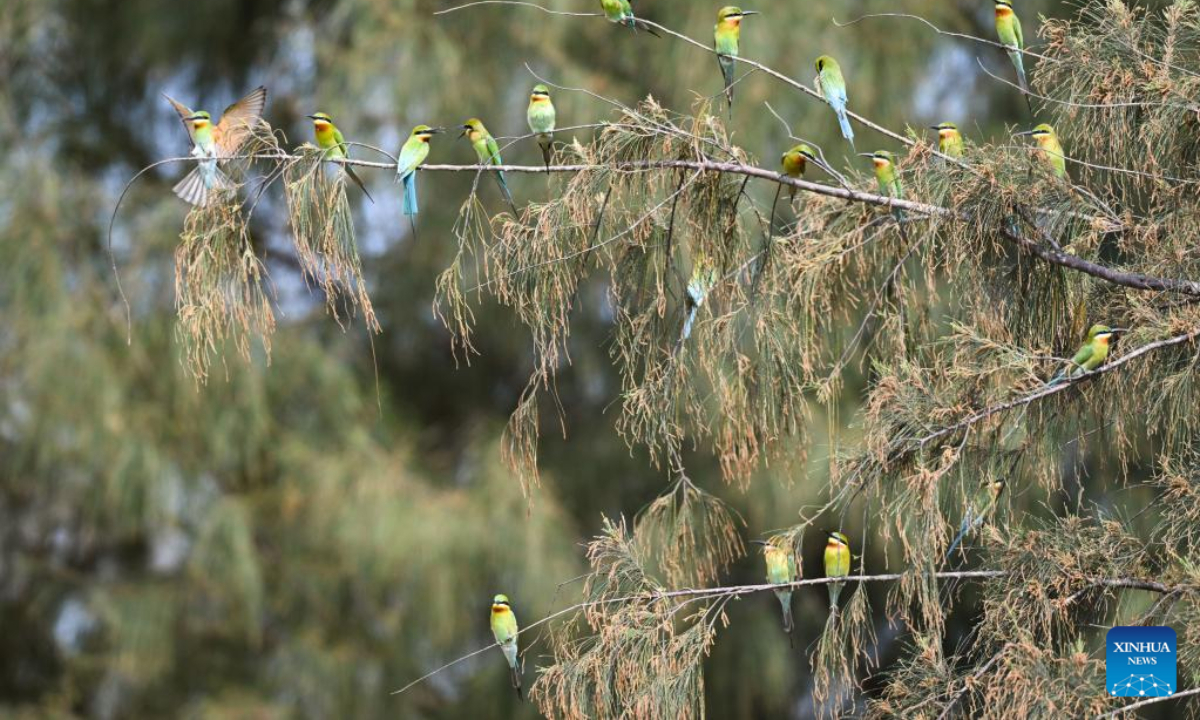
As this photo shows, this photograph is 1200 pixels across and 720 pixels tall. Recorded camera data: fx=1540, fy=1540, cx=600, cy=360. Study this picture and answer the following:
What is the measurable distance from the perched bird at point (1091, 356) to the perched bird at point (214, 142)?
1286mm

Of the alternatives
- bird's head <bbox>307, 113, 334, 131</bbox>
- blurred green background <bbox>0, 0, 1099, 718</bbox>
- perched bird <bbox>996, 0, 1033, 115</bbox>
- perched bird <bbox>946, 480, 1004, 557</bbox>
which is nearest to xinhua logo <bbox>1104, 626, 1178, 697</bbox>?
perched bird <bbox>946, 480, 1004, 557</bbox>

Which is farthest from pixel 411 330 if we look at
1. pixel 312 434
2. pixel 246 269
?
pixel 246 269

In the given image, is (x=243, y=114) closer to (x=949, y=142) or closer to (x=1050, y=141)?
(x=949, y=142)

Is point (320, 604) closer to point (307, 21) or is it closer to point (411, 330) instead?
point (411, 330)

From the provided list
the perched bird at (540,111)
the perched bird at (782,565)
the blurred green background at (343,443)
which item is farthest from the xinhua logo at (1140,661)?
the blurred green background at (343,443)

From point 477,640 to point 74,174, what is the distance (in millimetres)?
2538

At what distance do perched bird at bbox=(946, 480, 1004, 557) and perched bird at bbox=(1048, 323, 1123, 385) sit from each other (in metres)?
0.19

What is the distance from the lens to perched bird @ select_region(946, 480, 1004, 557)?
2.35 metres

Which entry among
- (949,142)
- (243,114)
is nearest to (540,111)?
(243,114)

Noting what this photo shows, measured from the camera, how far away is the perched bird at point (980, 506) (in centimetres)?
235

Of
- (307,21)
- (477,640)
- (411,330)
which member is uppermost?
(307,21)

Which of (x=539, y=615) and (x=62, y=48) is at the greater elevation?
(x=62, y=48)

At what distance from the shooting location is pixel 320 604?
6078 millimetres

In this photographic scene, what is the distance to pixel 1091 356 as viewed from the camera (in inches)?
91.6
